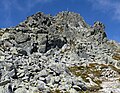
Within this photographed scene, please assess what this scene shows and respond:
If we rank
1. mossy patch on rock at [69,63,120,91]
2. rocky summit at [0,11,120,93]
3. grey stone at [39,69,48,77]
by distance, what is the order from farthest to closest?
mossy patch on rock at [69,63,120,91], grey stone at [39,69,48,77], rocky summit at [0,11,120,93]

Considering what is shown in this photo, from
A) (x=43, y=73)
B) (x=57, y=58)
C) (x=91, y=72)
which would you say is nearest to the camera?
(x=43, y=73)

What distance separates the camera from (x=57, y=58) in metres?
79.1

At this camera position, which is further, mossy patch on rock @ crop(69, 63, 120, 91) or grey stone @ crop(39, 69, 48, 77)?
mossy patch on rock @ crop(69, 63, 120, 91)

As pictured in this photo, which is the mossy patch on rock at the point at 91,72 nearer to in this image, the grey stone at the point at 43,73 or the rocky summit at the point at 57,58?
the rocky summit at the point at 57,58

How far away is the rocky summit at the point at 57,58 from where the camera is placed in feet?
174

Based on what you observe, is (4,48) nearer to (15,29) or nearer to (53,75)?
(15,29)

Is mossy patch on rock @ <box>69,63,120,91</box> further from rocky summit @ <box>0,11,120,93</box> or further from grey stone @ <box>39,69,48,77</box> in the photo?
grey stone @ <box>39,69,48,77</box>

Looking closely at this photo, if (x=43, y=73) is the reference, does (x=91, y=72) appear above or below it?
above

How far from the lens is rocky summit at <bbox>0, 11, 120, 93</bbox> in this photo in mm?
53000

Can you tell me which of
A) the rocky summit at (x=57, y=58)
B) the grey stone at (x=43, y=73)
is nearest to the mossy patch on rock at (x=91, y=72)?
the rocky summit at (x=57, y=58)

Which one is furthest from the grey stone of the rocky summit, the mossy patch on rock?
the mossy patch on rock

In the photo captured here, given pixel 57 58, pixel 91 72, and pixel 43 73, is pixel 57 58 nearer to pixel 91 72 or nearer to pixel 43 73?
A: pixel 91 72

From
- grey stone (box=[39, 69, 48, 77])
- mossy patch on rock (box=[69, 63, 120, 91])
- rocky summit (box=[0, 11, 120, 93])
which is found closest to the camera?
rocky summit (box=[0, 11, 120, 93])

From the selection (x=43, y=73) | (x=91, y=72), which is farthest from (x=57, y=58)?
(x=43, y=73)
